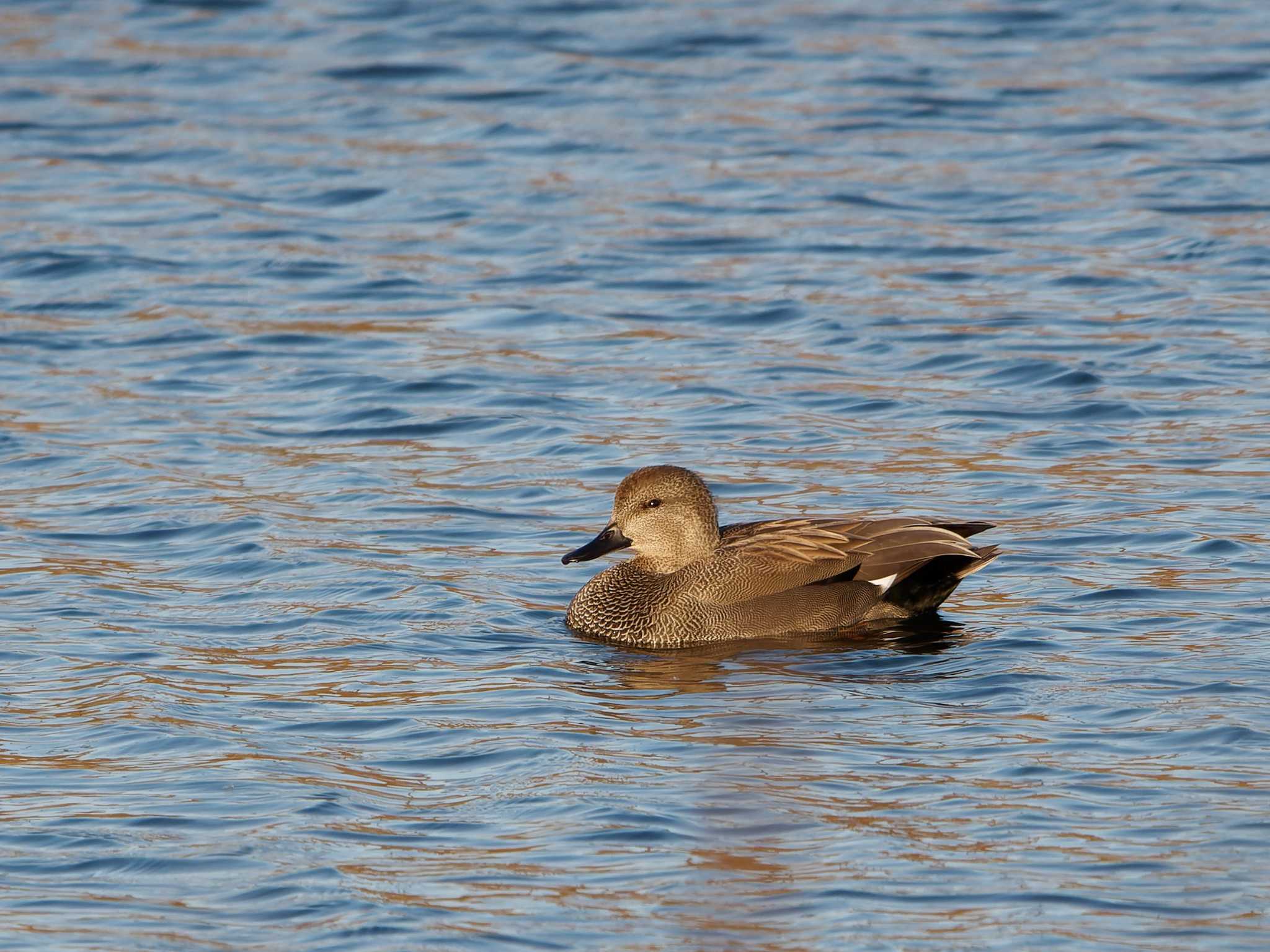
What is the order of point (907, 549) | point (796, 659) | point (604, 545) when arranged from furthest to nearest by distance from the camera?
point (604, 545)
point (907, 549)
point (796, 659)

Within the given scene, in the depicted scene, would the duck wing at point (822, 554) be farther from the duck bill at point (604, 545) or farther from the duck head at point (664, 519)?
the duck bill at point (604, 545)

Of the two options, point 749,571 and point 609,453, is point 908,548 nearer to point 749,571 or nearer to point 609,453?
point 749,571

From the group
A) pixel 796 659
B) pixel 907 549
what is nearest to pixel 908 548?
pixel 907 549

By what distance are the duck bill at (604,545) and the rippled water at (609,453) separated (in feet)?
1.01

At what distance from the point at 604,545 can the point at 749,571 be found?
0.70m

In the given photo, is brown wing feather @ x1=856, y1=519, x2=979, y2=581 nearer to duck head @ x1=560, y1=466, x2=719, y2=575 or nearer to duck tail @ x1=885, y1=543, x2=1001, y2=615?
duck tail @ x1=885, y1=543, x2=1001, y2=615

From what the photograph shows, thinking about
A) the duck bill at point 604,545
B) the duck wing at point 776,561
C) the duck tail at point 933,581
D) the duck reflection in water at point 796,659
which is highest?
the duck bill at point 604,545

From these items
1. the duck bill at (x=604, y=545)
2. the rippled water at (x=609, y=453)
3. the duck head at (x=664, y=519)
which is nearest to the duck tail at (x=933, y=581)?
the rippled water at (x=609, y=453)

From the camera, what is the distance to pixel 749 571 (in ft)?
32.6

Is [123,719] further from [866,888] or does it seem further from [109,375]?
[109,375]

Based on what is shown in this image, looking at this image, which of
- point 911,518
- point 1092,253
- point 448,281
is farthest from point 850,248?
point 911,518

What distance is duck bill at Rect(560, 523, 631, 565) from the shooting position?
1016 centimetres

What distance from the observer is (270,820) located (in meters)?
7.38

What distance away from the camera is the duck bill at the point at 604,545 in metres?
10.2
